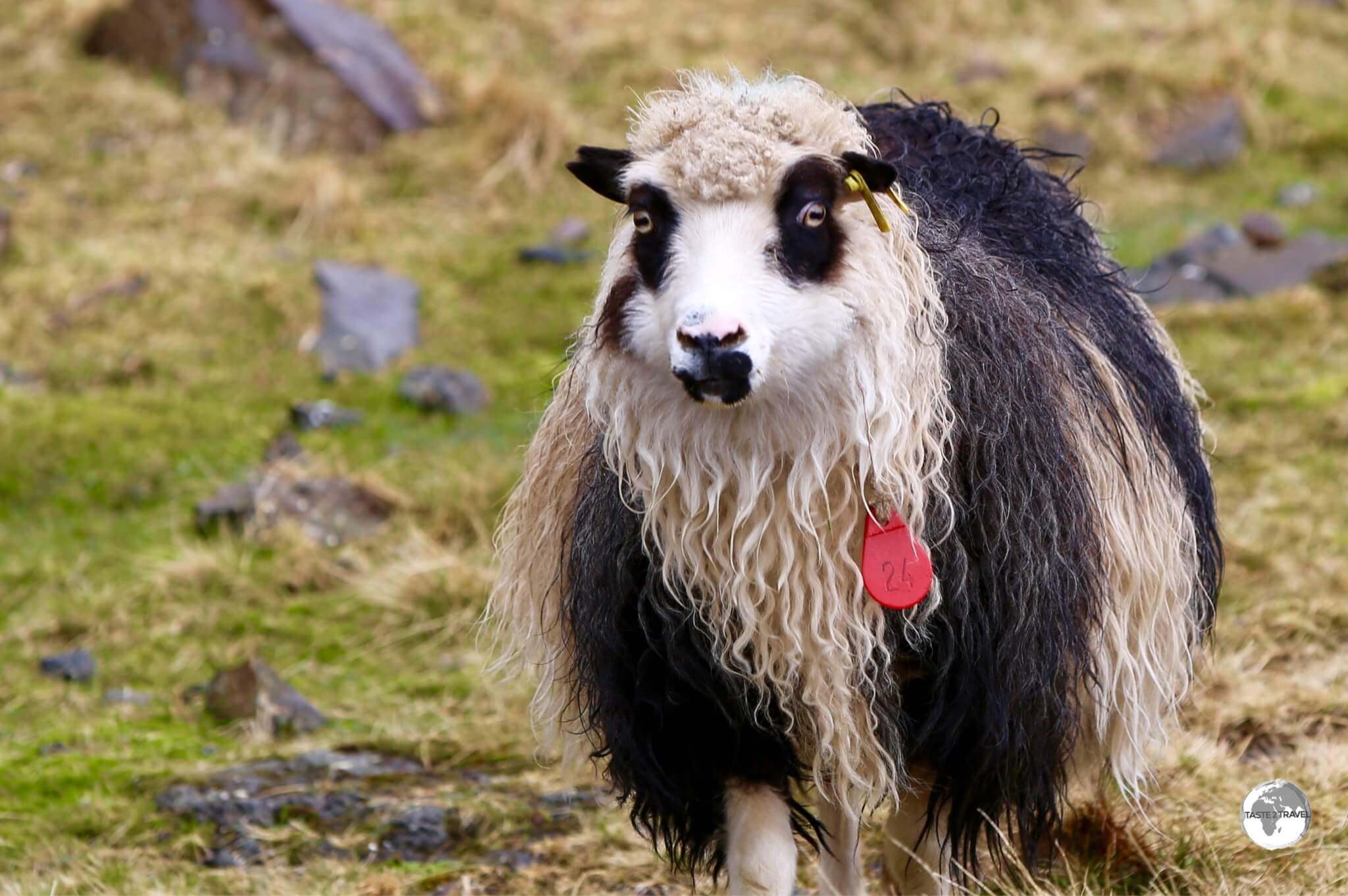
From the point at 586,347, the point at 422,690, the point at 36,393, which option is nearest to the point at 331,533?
the point at 422,690

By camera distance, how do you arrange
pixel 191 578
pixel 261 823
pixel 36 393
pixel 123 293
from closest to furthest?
pixel 261 823
pixel 191 578
pixel 36 393
pixel 123 293

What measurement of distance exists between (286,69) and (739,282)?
7.70m

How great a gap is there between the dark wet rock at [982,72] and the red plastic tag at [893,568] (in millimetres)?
8241

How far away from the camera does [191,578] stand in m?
6.21

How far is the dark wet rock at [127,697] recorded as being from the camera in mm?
5516

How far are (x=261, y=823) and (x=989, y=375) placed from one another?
2.45m

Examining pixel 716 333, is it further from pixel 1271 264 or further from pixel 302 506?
pixel 1271 264

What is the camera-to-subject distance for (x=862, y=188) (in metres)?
3.04

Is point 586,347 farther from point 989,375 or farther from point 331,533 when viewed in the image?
point 331,533

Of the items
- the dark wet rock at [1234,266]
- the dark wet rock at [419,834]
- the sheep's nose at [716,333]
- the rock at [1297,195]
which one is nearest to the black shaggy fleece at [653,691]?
the sheep's nose at [716,333]

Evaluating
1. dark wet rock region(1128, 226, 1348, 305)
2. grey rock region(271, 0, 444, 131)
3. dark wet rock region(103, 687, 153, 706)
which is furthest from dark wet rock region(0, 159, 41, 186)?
dark wet rock region(1128, 226, 1348, 305)

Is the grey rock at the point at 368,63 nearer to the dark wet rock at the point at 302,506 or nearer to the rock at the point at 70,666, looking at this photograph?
the dark wet rock at the point at 302,506

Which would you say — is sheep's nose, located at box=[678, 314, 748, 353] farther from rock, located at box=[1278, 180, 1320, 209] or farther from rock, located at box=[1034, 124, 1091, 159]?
rock, located at box=[1034, 124, 1091, 159]

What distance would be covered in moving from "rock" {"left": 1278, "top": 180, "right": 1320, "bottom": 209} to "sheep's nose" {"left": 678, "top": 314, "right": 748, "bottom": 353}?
7.35 metres
